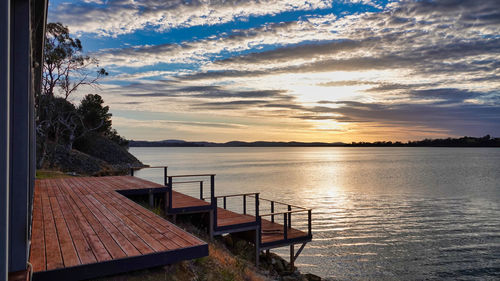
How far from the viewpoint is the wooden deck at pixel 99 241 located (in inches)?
177

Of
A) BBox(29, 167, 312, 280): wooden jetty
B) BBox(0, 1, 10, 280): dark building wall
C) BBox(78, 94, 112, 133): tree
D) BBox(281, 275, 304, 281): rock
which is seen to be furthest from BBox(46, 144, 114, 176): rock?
BBox(0, 1, 10, 280): dark building wall

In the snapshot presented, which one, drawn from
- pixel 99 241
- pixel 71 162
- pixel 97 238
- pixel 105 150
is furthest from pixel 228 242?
pixel 105 150

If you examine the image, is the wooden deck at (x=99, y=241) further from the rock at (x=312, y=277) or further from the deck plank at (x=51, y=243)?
the rock at (x=312, y=277)

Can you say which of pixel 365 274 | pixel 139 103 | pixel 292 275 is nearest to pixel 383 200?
pixel 365 274

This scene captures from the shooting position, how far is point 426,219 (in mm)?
25906

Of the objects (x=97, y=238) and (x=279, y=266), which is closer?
(x=97, y=238)

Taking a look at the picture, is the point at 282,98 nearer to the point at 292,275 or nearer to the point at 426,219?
the point at 426,219

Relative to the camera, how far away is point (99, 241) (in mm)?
5391

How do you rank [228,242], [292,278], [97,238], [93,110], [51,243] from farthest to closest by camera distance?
[93,110] → [228,242] → [292,278] → [97,238] → [51,243]

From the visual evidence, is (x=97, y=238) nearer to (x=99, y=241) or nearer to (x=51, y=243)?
(x=99, y=241)

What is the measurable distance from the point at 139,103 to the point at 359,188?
38543 mm

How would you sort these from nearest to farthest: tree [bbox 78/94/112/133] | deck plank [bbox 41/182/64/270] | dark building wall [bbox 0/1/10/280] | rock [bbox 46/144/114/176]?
dark building wall [bbox 0/1/10/280]
deck plank [bbox 41/182/64/270]
rock [bbox 46/144/114/176]
tree [bbox 78/94/112/133]

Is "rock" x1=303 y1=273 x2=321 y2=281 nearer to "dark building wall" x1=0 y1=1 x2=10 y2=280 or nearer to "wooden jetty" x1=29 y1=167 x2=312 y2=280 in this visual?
"wooden jetty" x1=29 y1=167 x2=312 y2=280

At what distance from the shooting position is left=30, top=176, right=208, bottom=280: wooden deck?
14.8ft
